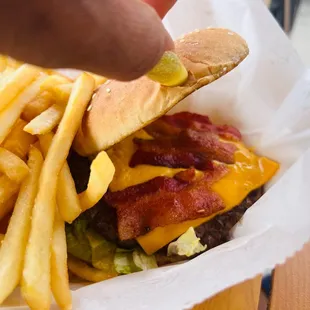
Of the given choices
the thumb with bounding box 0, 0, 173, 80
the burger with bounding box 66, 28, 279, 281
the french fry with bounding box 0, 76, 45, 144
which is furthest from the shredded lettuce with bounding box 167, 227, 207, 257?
the thumb with bounding box 0, 0, 173, 80

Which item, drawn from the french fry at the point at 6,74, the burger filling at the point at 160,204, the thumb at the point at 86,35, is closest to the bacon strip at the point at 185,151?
the burger filling at the point at 160,204

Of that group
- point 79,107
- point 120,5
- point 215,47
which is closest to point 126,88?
point 79,107

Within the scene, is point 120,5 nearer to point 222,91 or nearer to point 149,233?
point 149,233

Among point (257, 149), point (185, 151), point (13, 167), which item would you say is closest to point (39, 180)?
point (13, 167)

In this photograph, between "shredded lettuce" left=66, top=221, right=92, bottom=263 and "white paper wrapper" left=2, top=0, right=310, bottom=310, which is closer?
"white paper wrapper" left=2, top=0, right=310, bottom=310

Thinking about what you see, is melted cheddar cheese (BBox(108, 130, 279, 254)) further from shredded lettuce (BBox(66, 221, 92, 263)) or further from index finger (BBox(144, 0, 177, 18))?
index finger (BBox(144, 0, 177, 18))

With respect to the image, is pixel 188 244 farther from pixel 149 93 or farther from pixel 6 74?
pixel 6 74

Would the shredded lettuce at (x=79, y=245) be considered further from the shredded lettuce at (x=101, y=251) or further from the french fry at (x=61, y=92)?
the french fry at (x=61, y=92)
